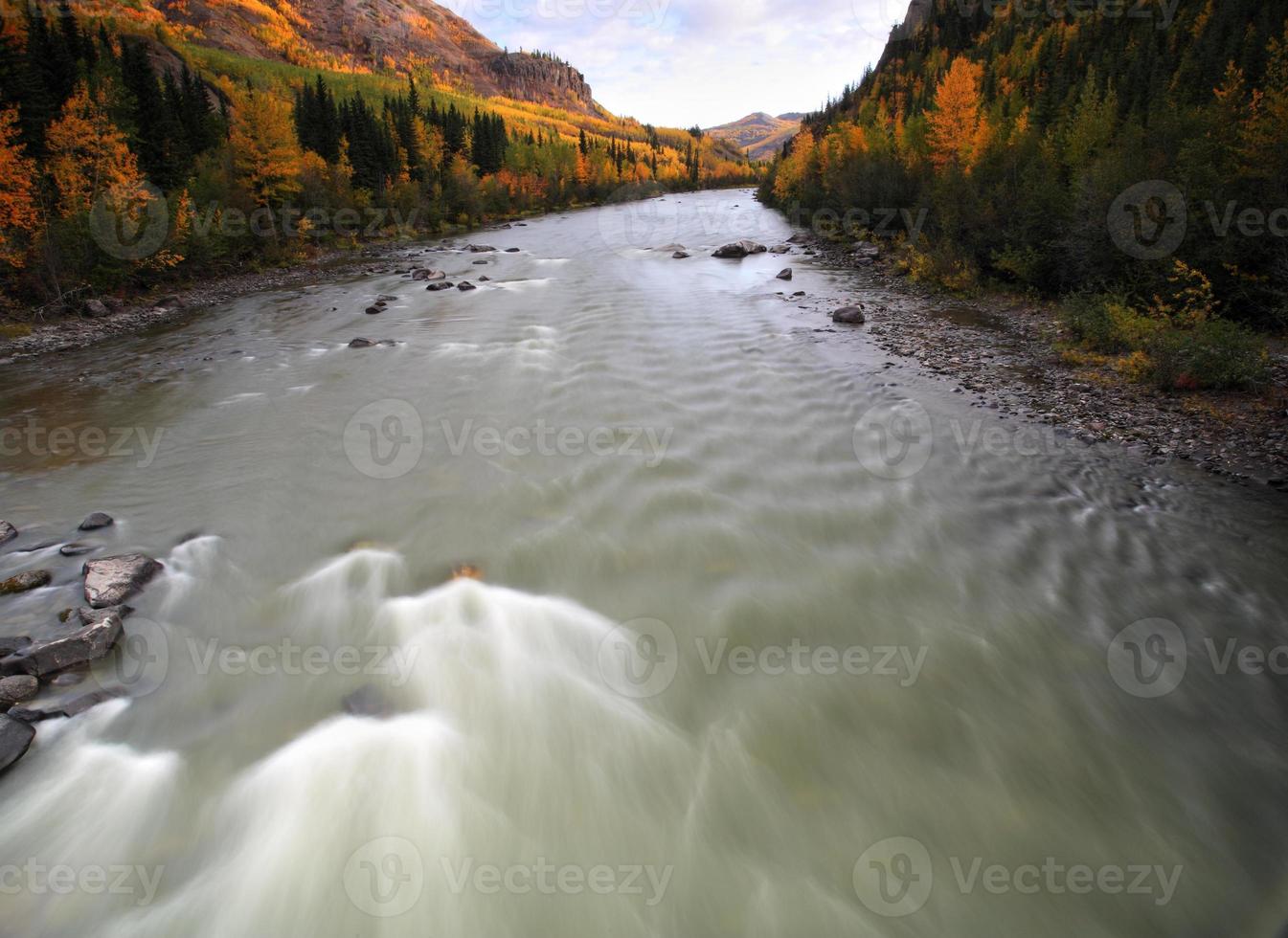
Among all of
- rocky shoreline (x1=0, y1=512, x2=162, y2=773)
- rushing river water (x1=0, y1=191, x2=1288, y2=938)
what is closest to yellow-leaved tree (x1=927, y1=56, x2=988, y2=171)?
rushing river water (x1=0, y1=191, x2=1288, y2=938)

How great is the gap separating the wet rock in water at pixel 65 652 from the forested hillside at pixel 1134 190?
15.4 meters

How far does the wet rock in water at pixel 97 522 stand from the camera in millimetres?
7113

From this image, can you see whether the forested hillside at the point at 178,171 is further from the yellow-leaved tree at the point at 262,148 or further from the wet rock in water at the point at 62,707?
the wet rock in water at the point at 62,707

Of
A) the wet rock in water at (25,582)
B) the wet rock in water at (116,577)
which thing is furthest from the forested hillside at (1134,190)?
the wet rock in water at (25,582)

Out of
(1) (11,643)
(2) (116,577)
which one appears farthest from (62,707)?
(2) (116,577)

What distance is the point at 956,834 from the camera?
3713 millimetres

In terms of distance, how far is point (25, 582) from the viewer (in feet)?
19.5

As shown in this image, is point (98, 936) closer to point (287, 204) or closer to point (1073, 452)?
point (1073, 452)

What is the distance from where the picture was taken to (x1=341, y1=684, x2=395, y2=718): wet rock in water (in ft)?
15.3

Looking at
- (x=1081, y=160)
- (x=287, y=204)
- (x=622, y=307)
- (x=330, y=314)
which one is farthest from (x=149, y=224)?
(x=1081, y=160)

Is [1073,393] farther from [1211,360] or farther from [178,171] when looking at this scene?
[178,171]

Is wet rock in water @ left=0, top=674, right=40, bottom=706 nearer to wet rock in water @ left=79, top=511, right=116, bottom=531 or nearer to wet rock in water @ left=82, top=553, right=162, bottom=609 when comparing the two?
wet rock in water @ left=82, top=553, right=162, bottom=609

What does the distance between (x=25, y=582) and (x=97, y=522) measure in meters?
1.40

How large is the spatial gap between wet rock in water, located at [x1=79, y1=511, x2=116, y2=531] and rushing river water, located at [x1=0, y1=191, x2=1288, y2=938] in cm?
19
